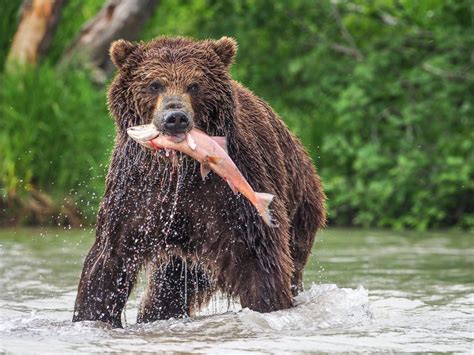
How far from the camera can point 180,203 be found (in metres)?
5.84

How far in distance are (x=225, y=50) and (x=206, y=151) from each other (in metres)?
0.71

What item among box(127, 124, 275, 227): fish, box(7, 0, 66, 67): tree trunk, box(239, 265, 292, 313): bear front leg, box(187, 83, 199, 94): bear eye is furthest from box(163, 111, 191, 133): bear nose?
box(7, 0, 66, 67): tree trunk

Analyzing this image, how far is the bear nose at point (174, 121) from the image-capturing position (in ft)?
18.0

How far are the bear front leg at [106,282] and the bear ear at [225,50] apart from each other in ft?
3.52

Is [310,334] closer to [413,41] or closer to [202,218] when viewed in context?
[202,218]

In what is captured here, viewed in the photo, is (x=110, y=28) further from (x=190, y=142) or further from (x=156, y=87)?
(x=190, y=142)

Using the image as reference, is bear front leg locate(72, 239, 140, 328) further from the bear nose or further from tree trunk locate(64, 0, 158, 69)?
tree trunk locate(64, 0, 158, 69)

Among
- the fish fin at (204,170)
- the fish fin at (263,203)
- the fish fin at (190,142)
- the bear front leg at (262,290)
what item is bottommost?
the bear front leg at (262,290)

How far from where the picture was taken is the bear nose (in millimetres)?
5477

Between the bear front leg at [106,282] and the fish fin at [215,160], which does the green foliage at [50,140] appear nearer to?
the bear front leg at [106,282]

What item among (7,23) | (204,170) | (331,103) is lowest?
(204,170)

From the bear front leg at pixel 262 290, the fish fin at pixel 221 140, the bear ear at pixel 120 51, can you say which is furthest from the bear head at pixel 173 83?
the bear front leg at pixel 262 290

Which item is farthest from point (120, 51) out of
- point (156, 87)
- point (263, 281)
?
point (263, 281)

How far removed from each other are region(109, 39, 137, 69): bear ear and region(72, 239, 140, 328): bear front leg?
912 mm
